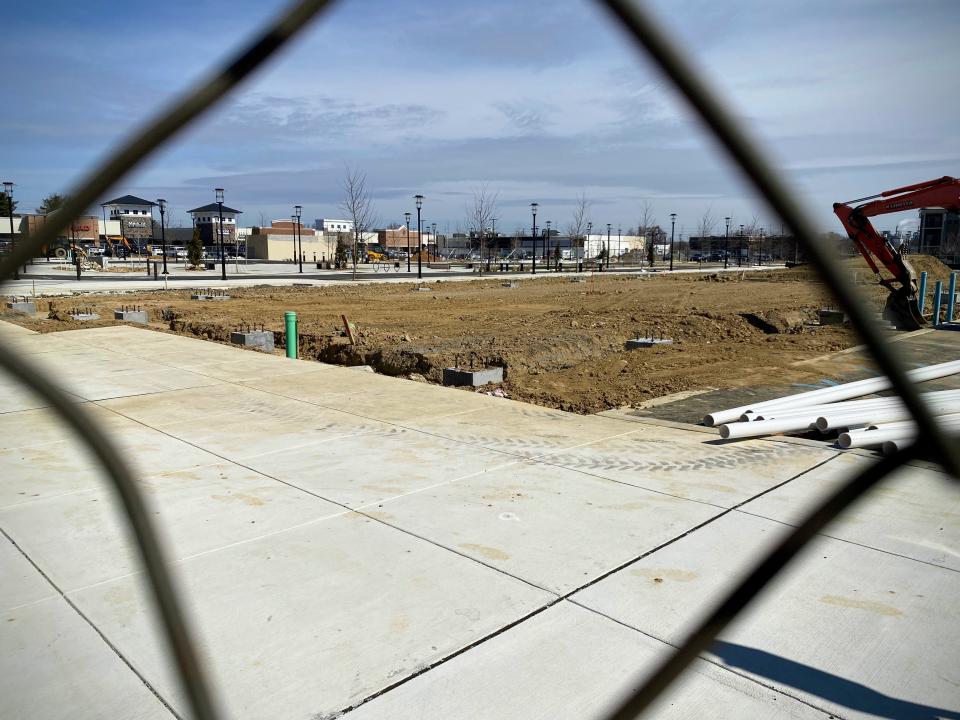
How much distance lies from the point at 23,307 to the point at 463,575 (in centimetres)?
2182

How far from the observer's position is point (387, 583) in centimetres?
402

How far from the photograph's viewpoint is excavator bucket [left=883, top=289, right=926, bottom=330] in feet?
58.1

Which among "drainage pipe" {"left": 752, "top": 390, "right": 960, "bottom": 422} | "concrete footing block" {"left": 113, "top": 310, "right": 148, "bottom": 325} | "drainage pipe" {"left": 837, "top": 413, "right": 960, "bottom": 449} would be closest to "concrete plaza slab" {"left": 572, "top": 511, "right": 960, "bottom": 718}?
"drainage pipe" {"left": 837, "top": 413, "right": 960, "bottom": 449}

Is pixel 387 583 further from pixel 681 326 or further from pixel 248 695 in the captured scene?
pixel 681 326

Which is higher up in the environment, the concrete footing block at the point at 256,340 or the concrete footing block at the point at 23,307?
the concrete footing block at the point at 23,307

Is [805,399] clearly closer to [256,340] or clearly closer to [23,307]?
[256,340]

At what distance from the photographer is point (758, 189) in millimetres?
612

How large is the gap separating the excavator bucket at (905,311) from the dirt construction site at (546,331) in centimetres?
140

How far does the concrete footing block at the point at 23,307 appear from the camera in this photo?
20.4m

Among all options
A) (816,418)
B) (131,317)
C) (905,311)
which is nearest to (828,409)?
(816,418)

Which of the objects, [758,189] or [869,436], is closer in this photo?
[758,189]

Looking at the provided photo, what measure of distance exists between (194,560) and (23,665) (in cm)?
111

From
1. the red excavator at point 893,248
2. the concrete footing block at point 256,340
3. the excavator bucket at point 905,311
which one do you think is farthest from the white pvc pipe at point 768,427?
the excavator bucket at point 905,311

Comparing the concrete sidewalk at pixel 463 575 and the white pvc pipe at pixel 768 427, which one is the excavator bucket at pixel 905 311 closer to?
the white pvc pipe at pixel 768 427
